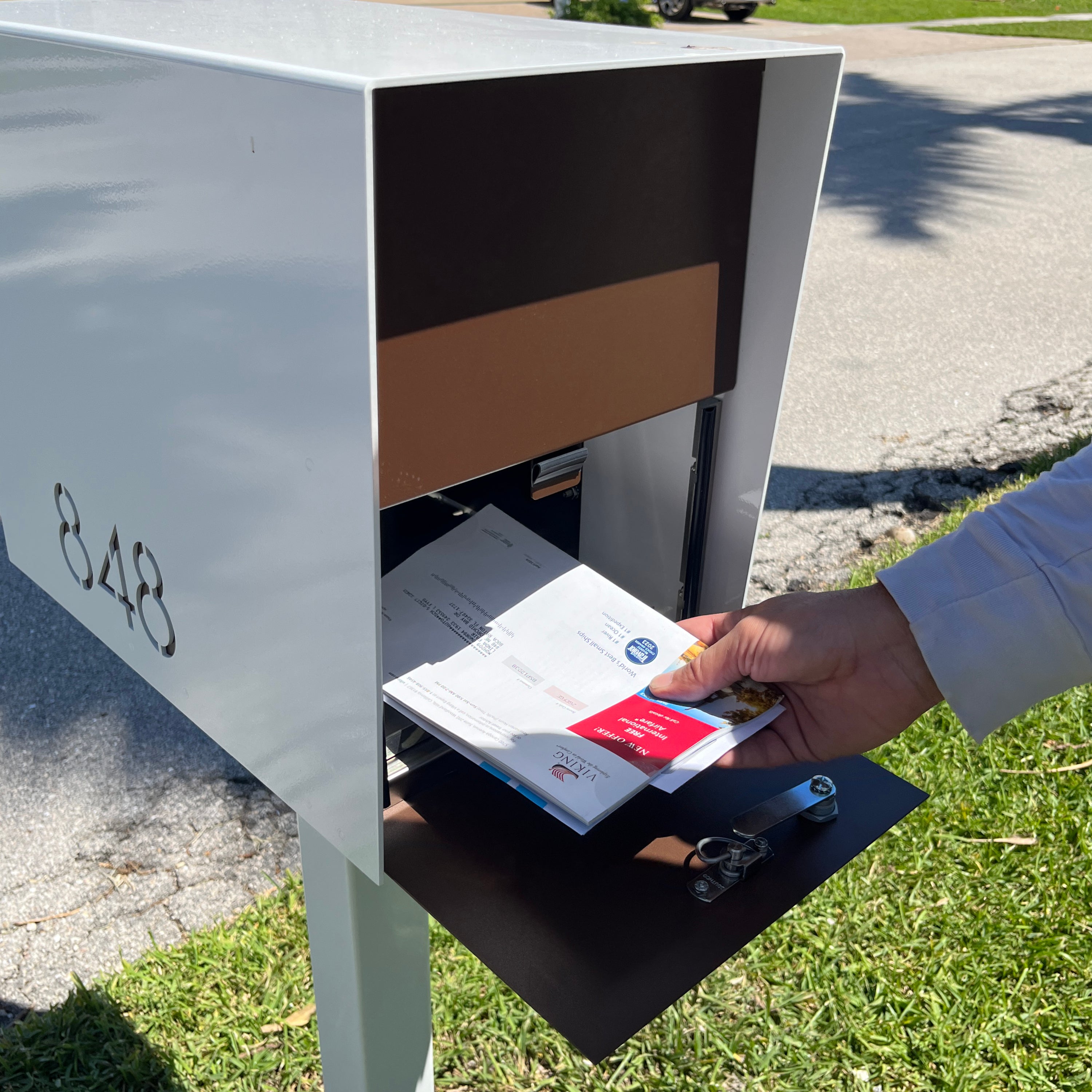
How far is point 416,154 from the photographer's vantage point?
28.3 inches

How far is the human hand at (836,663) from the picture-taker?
3.41ft

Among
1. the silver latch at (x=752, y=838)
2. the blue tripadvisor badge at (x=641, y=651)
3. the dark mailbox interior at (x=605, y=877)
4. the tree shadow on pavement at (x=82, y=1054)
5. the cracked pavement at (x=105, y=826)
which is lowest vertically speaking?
the cracked pavement at (x=105, y=826)

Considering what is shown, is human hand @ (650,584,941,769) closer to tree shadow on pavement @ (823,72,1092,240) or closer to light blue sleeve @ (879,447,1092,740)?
light blue sleeve @ (879,447,1092,740)

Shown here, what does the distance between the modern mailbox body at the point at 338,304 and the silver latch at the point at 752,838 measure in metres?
0.30

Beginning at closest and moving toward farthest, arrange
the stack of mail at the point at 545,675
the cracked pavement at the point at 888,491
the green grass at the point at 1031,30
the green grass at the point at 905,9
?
the stack of mail at the point at 545,675 → the cracked pavement at the point at 888,491 → the green grass at the point at 1031,30 → the green grass at the point at 905,9

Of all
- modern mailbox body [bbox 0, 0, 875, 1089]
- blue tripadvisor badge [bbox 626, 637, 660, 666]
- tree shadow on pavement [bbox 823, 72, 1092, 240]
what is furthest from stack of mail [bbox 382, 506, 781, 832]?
tree shadow on pavement [bbox 823, 72, 1092, 240]

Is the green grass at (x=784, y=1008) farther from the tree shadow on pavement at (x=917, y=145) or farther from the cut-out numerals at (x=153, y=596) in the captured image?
the tree shadow on pavement at (x=917, y=145)

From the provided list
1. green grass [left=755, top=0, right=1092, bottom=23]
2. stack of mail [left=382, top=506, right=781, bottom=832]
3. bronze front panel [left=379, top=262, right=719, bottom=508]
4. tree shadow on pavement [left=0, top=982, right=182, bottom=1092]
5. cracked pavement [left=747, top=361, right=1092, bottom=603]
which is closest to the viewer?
bronze front panel [left=379, top=262, right=719, bottom=508]

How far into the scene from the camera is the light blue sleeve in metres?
0.98

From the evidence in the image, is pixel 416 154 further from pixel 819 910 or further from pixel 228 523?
pixel 819 910

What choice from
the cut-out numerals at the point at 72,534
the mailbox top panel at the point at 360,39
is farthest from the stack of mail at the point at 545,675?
the mailbox top panel at the point at 360,39

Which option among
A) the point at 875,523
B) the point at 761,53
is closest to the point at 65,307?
the point at 761,53

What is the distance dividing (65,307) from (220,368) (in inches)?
9.8

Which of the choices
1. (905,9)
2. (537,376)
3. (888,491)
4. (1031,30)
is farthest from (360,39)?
(905,9)
